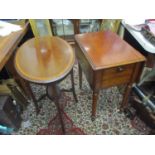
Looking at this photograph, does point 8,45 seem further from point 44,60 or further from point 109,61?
point 109,61

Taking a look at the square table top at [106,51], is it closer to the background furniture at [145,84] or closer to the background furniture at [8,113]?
the background furniture at [145,84]

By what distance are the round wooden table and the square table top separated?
0.44 feet

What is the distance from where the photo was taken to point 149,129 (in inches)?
47.6

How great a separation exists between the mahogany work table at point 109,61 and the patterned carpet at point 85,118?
37cm

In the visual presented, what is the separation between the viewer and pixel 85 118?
4.33 feet

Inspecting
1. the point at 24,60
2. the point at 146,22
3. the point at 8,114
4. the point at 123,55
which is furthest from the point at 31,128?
the point at 146,22

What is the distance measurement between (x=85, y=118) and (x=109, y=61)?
676 millimetres

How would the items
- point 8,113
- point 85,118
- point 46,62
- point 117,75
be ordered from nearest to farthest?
point 46,62 → point 117,75 → point 8,113 → point 85,118

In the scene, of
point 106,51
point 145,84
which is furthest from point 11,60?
point 145,84

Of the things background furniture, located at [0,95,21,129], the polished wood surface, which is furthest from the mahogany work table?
background furniture, located at [0,95,21,129]

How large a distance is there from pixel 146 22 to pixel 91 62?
2.39ft

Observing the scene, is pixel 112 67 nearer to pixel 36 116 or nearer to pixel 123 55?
pixel 123 55

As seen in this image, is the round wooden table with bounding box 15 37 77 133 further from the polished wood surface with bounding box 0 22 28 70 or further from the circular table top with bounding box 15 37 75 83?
the polished wood surface with bounding box 0 22 28 70

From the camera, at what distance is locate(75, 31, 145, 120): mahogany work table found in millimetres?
873
